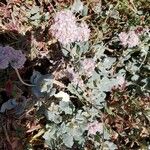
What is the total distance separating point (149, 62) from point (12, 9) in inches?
38.4

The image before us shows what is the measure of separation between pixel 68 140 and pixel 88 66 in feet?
1.43

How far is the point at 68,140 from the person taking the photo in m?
2.11

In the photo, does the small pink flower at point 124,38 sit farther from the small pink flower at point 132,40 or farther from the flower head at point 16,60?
the flower head at point 16,60

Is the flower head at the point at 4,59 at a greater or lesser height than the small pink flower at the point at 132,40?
lesser

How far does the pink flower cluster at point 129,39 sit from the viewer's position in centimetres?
230

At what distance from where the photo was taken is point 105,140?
7.45ft

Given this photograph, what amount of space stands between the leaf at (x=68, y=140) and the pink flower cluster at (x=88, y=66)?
0.38 m

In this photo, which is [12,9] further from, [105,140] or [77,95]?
[105,140]

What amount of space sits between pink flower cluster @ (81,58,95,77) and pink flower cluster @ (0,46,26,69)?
1.16ft

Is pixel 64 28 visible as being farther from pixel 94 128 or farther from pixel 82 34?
pixel 94 128

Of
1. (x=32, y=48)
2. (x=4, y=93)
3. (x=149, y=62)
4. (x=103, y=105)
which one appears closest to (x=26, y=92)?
(x=4, y=93)

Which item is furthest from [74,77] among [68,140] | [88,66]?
[68,140]

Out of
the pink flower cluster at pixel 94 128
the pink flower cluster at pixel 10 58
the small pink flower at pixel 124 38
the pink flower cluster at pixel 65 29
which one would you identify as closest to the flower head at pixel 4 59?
the pink flower cluster at pixel 10 58

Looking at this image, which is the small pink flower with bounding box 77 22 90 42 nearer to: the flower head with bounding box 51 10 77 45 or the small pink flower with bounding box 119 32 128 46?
the flower head with bounding box 51 10 77 45
